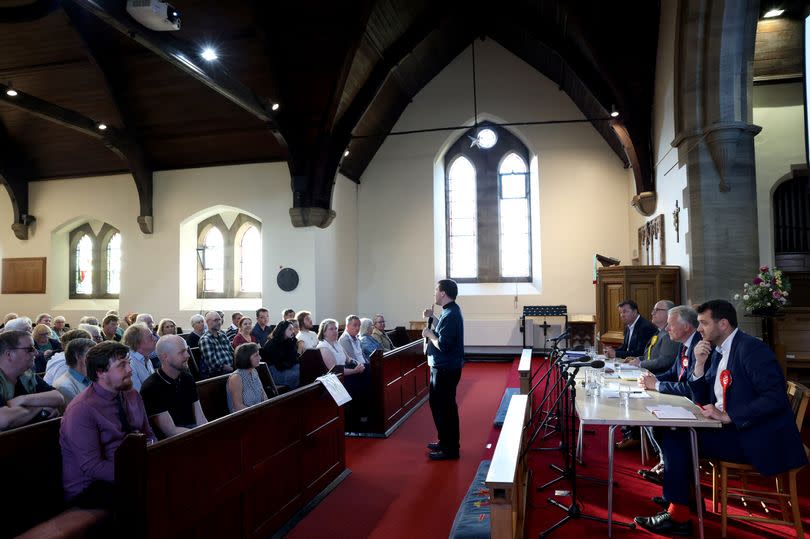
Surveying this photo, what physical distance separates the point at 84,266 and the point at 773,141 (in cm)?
1379

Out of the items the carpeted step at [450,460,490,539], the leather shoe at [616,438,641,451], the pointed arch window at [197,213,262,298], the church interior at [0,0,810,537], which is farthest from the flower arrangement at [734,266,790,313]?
the pointed arch window at [197,213,262,298]

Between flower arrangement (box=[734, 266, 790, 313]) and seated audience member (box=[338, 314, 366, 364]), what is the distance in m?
4.19

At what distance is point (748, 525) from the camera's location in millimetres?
3352

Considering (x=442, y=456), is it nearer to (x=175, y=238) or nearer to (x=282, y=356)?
(x=282, y=356)

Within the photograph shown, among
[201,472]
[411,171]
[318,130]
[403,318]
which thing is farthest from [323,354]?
[411,171]

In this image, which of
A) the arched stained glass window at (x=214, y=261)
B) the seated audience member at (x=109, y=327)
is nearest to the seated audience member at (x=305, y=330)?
the seated audience member at (x=109, y=327)

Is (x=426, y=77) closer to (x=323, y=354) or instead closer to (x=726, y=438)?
(x=323, y=354)

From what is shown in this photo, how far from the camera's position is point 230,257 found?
488 inches

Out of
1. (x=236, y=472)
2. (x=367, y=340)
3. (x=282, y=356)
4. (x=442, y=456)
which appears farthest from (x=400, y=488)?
(x=367, y=340)

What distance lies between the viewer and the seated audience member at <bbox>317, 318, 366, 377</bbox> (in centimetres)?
555

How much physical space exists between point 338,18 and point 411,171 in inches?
167

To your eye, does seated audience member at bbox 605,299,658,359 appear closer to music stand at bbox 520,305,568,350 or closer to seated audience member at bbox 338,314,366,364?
seated audience member at bbox 338,314,366,364

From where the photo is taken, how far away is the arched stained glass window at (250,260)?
40.2 ft

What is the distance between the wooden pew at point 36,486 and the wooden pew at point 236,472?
266mm
